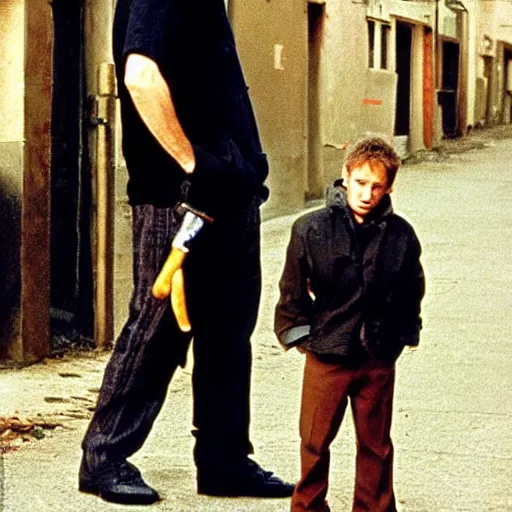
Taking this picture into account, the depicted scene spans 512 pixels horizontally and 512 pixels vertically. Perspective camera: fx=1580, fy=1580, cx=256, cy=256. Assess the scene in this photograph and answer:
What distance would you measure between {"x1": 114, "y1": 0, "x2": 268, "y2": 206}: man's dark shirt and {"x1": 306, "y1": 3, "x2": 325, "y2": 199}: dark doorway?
11.1 meters

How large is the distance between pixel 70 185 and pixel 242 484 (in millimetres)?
3096

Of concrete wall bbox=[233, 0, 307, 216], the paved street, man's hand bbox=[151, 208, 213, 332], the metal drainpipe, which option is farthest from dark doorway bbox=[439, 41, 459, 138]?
man's hand bbox=[151, 208, 213, 332]

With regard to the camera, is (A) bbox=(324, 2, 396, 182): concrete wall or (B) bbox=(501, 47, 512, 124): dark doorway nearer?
(A) bbox=(324, 2, 396, 182): concrete wall

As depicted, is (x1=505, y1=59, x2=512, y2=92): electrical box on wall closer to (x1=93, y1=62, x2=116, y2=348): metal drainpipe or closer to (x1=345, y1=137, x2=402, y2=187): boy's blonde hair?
(x1=93, y1=62, x2=116, y2=348): metal drainpipe

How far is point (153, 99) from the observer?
4.46 metres

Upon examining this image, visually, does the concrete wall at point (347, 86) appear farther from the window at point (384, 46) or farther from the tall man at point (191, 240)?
the tall man at point (191, 240)

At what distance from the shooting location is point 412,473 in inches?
213

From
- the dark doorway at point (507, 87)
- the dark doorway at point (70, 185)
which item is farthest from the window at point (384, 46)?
the dark doorway at point (70, 185)

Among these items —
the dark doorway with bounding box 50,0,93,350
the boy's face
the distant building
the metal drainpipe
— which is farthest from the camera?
the dark doorway with bounding box 50,0,93,350

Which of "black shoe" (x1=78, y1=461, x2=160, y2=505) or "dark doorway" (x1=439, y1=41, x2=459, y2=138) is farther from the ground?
"dark doorway" (x1=439, y1=41, x2=459, y2=138)

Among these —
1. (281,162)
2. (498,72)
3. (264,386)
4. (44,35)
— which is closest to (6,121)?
(44,35)

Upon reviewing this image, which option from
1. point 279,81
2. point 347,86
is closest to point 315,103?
point 347,86

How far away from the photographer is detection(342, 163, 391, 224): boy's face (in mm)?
4387

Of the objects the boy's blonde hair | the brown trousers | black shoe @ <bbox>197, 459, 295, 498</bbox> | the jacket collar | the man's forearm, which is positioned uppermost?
the man's forearm
